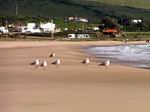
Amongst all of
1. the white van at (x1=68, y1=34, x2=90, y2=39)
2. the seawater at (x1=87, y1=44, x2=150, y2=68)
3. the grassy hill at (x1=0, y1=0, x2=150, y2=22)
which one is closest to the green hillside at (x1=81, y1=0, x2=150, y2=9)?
the grassy hill at (x1=0, y1=0, x2=150, y2=22)

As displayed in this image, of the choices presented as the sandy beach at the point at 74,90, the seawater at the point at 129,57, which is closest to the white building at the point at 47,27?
the seawater at the point at 129,57

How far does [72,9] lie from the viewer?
138 metres

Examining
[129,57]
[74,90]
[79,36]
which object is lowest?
[129,57]

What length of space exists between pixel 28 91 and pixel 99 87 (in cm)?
212

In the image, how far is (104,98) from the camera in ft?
37.7

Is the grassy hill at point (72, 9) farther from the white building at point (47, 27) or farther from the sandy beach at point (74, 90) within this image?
the sandy beach at point (74, 90)

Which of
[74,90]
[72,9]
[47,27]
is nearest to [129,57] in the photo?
[74,90]

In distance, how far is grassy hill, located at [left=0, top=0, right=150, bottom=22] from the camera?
130125 mm

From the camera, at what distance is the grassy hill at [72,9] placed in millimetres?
130125

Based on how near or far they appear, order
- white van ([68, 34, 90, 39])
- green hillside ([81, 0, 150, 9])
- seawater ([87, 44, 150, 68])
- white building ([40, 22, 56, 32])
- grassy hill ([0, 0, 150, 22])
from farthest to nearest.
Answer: green hillside ([81, 0, 150, 9]), grassy hill ([0, 0, 150, 22]), white building ([40, 22, 56, 32]), white van ([68, 34, 90, 39]), seawater ([87, 44, 150, 68])

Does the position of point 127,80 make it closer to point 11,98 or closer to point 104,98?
point 104,98

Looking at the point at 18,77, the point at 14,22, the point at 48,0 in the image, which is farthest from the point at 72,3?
the point at 18,77

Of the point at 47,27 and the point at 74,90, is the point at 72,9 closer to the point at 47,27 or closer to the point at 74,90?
the point at 47,27

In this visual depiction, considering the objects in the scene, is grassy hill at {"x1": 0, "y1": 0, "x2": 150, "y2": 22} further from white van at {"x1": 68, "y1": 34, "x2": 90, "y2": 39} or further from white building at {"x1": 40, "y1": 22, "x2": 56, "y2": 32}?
white van at {"x1": 68, "y1": 34, "x2": 90, "y2": 39}
